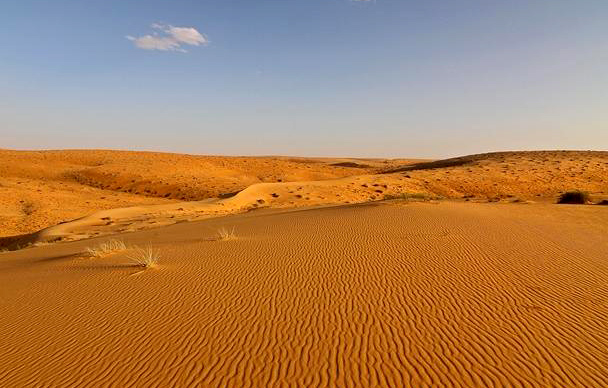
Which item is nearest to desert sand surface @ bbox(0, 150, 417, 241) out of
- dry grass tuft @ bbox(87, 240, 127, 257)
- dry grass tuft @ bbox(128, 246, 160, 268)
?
dry grass tuft @ bbox(87, 240, 127, 257)

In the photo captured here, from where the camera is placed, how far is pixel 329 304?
5.47m

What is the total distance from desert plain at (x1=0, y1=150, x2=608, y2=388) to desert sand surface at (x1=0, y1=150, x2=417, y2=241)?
1024 cm

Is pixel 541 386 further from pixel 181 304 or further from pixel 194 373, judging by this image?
pixel 181 304

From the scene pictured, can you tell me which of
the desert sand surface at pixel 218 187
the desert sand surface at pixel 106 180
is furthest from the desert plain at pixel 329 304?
the desert sand surface at pixel 106 180

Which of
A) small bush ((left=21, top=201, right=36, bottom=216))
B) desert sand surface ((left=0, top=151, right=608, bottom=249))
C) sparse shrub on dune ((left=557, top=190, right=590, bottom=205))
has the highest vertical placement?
sparse shrub on dune ((left=557, top=190, right=590, bottom=205))

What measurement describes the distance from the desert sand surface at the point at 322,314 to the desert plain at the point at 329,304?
0.02m

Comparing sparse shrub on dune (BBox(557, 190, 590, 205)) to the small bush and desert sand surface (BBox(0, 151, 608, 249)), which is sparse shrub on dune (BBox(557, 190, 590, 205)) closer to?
desert sand surface (BBox(0, 151, 608, 249))

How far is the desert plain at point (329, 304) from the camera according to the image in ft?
12.7

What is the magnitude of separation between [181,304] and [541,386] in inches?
174

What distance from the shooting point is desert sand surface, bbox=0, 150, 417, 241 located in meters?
22.7

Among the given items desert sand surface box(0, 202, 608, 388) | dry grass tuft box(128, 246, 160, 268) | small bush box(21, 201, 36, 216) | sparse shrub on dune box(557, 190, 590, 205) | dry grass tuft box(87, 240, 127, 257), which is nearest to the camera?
desert sand surface box(0, 202, 608, 388)

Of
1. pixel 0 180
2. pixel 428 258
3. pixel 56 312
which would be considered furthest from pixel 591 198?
pixel 0 180

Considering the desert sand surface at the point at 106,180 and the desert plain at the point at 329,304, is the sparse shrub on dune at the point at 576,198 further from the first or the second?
the desert sand surface at the point at 106,180

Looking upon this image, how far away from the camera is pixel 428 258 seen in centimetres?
771
